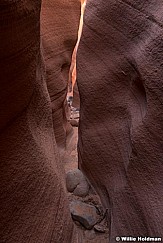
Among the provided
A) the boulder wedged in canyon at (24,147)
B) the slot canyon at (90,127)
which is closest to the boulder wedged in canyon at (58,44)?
the slot canyon at (90,127)

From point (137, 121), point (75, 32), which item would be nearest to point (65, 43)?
point (75, 32)

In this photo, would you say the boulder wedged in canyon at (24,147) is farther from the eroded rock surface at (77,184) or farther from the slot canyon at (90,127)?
the eroded rock surface at (77,184)

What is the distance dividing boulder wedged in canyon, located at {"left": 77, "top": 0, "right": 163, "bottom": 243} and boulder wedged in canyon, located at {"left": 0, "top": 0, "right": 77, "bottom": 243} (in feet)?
1.62

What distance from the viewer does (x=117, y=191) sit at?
6.85ft

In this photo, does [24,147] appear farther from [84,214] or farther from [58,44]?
[58,44]

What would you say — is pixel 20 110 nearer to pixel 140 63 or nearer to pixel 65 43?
pixel 140 63

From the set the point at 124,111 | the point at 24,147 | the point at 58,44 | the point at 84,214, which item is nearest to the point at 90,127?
the point at 124,111

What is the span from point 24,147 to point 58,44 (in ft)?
6.30

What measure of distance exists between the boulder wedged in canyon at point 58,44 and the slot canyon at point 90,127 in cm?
2

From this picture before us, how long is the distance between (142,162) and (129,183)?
8.3 inches

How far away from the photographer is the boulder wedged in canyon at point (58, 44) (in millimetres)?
2910

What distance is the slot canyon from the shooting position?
1.27 m

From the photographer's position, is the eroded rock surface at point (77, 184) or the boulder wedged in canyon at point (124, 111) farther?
the eroded rock surface at point (77, 184)

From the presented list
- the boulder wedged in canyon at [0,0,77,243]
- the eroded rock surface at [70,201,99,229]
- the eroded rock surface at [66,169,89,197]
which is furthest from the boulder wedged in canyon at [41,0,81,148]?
the boulder wedged in canyon at [0,0,77,243]
